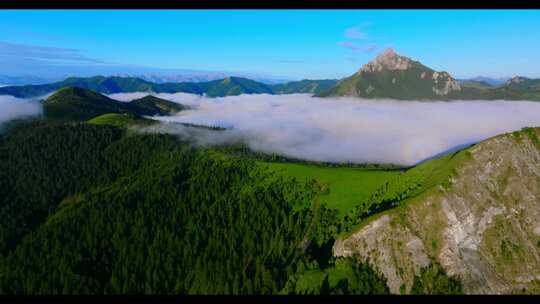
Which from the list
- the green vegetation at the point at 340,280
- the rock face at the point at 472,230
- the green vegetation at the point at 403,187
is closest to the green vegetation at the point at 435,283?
the rock face at the point at 472,230

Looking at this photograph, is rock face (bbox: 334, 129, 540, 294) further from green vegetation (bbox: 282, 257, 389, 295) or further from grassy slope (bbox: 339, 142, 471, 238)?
green vegetation (bbox: 282, 257, 389, 295)

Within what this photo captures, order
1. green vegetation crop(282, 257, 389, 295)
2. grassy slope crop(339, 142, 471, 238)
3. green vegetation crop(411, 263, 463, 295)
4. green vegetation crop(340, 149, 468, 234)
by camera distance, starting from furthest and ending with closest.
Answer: green vegetation crop(340, 149, 468, 234) → grassy slope crop(339, 142, 471, 238) → green vegetation crop(282, 257, 389, 295) → green vegetation crop(411, 263, 463, 295)

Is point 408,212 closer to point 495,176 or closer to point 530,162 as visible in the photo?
point 495,176

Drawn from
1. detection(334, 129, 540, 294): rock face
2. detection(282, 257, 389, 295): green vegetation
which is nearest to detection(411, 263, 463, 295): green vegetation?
detection(334, 129, 540, 294): rock face

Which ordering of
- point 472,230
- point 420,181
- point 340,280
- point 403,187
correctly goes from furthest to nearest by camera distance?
point 403,187
point 420,181
point 472,230
point 340,280

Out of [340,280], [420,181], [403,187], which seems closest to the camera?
[340,280]

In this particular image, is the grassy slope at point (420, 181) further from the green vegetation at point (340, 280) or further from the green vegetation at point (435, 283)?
the green vegetation at point (435, 283)

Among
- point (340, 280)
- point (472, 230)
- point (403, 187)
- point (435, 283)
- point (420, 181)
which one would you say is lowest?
point (340, 280)

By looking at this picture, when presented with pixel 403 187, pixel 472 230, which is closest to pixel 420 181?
pixel 403 187

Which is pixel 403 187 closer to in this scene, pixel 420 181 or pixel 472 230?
pixel 420 181

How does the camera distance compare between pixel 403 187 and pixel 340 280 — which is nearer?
pixel 340 280
